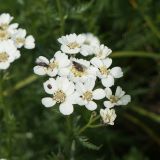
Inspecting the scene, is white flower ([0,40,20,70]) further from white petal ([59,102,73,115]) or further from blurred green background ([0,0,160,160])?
blurred green background ([0,0,160,160])

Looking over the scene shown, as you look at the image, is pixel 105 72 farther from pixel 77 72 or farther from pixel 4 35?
pixel 4 35

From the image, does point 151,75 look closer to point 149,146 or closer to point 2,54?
point 149,146

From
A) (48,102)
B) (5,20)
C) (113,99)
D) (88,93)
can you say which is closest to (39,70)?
(48,102)

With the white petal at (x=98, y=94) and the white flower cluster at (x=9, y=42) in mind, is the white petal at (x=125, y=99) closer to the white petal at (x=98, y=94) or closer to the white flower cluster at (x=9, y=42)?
the white petal at (x=98, y=94)

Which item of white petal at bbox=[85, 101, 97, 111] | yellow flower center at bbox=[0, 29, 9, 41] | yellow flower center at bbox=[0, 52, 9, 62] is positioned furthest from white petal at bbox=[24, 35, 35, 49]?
white petal at bbox=[85, 101, 97, 111]

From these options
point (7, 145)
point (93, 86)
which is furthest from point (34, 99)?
point (93, 86)

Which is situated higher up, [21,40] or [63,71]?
[21,40]
